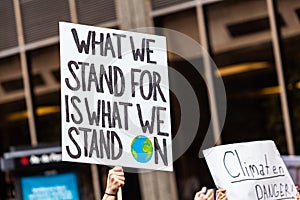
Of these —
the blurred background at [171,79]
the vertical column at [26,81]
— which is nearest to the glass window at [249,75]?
the blurred background at [171,79]

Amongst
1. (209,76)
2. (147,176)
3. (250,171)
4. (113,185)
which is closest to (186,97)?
(209,76)

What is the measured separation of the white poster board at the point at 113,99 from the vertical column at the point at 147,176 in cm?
569

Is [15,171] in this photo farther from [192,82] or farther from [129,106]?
[129,106]

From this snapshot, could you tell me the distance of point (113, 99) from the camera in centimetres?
536

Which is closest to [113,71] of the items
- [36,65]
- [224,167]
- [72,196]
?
[224,167]

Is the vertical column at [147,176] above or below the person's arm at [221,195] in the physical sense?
A: above

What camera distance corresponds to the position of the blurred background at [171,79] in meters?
10.3

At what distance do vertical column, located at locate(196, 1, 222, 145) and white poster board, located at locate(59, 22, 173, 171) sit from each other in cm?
522

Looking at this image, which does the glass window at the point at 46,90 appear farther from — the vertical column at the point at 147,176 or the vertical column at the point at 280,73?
the vertical column at the point at 280,73

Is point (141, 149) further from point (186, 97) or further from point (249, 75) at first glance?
point (186, 97)

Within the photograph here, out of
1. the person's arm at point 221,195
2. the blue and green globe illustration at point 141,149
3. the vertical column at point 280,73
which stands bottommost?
the person's arm at point 221,195

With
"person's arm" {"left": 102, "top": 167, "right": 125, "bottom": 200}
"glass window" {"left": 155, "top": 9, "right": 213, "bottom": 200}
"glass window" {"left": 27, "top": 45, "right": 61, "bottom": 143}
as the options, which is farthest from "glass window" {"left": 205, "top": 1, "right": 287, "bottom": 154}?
"person's arm" {"left": 102, "top": 167, "right": 125, "bottom": 200}

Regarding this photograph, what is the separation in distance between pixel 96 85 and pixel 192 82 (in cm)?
563

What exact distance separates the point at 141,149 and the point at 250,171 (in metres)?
0.66
